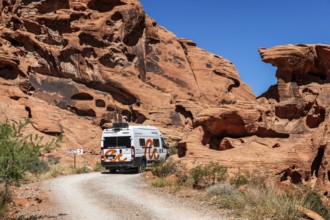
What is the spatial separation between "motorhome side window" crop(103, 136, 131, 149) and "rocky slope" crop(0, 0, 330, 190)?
17.8ft

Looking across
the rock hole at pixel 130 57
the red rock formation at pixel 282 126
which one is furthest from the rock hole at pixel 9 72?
the red rock formation at pixel 282 126

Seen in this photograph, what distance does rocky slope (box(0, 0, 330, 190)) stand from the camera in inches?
786

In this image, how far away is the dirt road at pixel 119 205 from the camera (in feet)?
31.4

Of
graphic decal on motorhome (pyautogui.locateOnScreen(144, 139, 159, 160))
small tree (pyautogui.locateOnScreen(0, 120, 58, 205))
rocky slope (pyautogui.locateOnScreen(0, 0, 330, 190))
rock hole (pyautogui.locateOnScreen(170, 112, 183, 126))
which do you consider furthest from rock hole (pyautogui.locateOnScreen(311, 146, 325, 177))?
rock hole (pyautogui.locateOnScreen(170, 112, 183, 126))

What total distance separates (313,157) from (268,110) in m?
3.30

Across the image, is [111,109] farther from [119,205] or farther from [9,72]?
[119,205]

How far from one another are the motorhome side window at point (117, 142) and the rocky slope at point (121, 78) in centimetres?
543

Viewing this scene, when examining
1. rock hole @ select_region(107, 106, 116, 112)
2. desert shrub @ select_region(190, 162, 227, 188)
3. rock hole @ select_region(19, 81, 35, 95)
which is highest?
rock hole @ select_region(19, 81, 35, 95)

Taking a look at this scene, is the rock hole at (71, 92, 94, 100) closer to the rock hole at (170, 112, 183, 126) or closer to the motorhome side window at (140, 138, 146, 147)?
the rock hole at (170, 112, 183, 126)

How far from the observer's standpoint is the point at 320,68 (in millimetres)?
20578

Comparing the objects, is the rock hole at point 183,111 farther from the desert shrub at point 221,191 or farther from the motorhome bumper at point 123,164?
the desert shrub at point 221,191

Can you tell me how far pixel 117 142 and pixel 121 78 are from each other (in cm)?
2263

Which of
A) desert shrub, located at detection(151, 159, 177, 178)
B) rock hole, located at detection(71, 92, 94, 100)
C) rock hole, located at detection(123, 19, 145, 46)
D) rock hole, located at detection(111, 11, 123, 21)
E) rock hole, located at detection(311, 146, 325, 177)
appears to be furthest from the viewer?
rock hole, located at detection(123, 19, 145, 46)

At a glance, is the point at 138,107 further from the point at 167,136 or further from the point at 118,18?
the point at 118,18
